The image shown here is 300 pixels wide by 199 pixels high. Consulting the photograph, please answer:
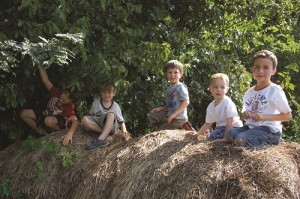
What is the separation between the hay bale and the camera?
363 centimetres

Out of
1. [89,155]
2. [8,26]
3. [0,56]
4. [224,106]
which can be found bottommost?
[89,155]

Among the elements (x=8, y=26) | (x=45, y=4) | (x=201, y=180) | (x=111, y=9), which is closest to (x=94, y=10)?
(x=111, y=9)

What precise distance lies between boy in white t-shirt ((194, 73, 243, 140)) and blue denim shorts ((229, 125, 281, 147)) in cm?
66

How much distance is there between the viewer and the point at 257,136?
415 centimetres

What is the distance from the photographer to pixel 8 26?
5.31 m

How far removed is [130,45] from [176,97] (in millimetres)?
975

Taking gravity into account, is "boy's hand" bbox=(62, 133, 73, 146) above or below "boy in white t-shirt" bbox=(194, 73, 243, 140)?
below

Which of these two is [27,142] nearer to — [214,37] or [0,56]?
[0,56]

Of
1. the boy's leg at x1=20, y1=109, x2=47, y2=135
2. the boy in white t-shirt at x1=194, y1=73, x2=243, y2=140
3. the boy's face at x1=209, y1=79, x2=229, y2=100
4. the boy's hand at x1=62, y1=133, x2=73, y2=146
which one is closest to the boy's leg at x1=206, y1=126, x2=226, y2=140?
the boy in white t-shirt at x1=194, y1=73, x2=243, y2=140

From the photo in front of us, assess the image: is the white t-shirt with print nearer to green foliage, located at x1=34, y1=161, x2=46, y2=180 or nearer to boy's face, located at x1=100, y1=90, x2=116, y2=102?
boy's face, located at x1=100, y1=90, x2=116, y2=102

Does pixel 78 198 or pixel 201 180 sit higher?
pixel 201 180

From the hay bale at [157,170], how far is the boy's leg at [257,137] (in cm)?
12

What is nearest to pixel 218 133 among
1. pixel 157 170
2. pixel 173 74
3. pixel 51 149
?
pixel 157 170

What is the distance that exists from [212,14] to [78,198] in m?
4.60
